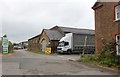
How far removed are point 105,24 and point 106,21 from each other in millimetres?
328

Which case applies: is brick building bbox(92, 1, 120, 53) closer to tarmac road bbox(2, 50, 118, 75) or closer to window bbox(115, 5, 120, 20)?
window bbox(115, 5, 120, 20)

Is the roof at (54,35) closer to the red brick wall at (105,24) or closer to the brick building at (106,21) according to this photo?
the brick building at (106,21)

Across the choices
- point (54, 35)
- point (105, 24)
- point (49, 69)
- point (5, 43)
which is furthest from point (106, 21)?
point (54, 35)

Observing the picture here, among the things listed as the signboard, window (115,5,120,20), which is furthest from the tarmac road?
the signboard

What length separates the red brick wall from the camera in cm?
2230

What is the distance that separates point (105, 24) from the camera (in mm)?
23562

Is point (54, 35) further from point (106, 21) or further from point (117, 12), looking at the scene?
point (117, 12)

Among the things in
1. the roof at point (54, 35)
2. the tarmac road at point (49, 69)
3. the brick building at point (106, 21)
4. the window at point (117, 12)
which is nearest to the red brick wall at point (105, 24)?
the brick building at point (106, 21)

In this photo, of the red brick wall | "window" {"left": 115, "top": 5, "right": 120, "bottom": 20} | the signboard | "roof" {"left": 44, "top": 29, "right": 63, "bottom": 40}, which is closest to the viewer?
"window" {"left": 115, "top": 5, "right": 120, "bottom": 20}

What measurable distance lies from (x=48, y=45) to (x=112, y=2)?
2417 cm

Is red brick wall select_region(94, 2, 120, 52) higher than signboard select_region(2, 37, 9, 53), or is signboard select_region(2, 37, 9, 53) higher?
red brick wall select_region(94, 2, 120, 52)

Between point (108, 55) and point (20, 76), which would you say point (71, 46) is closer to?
point (108, 55)

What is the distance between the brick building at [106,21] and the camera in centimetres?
2183

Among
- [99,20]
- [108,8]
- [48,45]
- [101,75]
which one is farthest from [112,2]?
[48,45]
